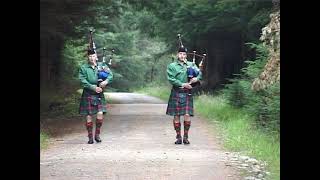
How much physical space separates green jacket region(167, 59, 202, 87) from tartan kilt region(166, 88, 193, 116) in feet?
0.71

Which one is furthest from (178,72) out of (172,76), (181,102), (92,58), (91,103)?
(91,103)

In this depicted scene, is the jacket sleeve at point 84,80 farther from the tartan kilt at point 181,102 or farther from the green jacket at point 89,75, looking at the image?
the tartan kilt at point 181,102

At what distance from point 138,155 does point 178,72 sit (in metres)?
1.16

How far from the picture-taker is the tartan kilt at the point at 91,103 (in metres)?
6.71

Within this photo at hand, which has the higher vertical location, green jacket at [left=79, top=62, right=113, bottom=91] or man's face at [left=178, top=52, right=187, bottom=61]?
man's face at [left=178, top=52, right=187, bottom=61]

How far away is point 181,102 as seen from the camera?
661 cm

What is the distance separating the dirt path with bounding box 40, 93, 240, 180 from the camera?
5.81 m

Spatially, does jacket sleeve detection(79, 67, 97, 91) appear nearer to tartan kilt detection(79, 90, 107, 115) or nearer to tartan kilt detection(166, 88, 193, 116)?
tartan kilt detection(79, 90, 107, 115)

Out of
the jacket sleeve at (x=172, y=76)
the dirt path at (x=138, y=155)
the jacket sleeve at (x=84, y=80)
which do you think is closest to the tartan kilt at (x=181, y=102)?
the jacket sleeve at (x=172, y=76)

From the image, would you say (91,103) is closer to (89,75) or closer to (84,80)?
(84,80)

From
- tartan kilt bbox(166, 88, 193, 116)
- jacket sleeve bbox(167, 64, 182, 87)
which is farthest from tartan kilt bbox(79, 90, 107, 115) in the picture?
jacket sleeve bbox(167, 64, 182, 87)

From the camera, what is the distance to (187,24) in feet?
29.9
